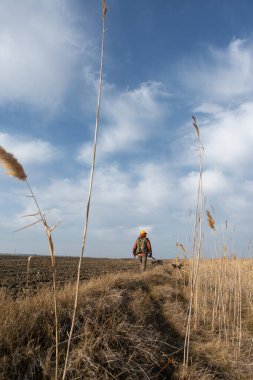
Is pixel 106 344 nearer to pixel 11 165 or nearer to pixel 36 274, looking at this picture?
pixel 11 165

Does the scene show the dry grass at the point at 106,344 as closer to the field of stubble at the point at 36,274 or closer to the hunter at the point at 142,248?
the field of stubble at the point at 36,274

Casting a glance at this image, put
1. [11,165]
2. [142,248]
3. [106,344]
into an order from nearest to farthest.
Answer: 1. [11,165]
2. [106,344]
3. [142,248]

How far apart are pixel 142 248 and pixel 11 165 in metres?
11.2

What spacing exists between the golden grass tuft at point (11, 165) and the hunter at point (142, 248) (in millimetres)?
11122

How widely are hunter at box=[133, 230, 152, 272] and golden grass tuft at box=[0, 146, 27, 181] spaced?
1112 cm

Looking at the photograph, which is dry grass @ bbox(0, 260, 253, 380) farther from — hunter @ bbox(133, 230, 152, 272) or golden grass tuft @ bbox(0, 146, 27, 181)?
hunter @ bbox(133, 230, 152, 272)

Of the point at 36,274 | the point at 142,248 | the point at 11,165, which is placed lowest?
the point at 36,274

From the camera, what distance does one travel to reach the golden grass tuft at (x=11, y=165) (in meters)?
1.81

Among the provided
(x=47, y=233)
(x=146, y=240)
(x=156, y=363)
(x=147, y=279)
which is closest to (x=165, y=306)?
(x=147, y=279)

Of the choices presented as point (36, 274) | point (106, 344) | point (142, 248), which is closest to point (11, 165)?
point (106, 344)

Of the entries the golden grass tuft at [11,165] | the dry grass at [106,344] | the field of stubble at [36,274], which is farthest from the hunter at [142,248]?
the golden grass tuft at [11,165]

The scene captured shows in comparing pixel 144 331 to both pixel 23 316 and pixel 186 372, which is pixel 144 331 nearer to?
pixel 186 372

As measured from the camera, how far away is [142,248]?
1276 cm

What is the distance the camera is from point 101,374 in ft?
9.95
